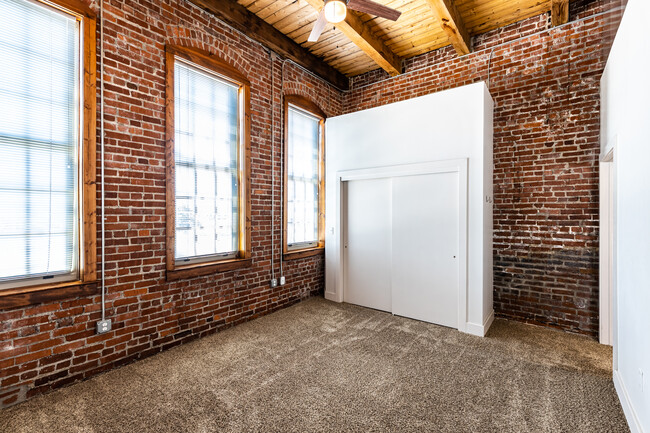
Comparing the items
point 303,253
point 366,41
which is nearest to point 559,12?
point 366,41

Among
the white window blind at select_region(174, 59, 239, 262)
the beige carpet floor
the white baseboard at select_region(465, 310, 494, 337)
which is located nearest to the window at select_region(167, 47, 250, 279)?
the white window blind at select_region(174, 59, 239, 262)

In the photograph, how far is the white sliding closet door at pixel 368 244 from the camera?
14.6 ft

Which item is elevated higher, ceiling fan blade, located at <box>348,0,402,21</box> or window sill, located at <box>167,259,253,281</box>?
ceiling fan blade, located at <box>348,0,402,21</box>

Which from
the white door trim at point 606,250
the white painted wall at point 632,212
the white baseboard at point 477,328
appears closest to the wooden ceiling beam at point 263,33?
the white painted wall at point 632,212

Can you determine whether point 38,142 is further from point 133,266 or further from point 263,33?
point 263,33

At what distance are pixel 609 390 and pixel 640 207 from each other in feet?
5.25

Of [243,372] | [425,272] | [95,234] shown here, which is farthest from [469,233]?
[95,234]

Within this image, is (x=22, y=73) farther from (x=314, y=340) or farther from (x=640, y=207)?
(x=640, y=207)

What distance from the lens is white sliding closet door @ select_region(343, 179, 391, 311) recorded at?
14.6ft

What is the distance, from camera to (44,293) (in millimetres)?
2410

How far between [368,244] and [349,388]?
2373 millimetres

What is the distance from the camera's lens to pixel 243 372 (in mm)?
2779

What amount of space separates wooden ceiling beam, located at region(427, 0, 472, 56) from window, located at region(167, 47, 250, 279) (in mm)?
2451

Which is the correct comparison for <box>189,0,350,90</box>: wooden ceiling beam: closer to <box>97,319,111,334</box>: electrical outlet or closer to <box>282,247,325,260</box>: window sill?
<box>282,247,325,260</box>: window sill
